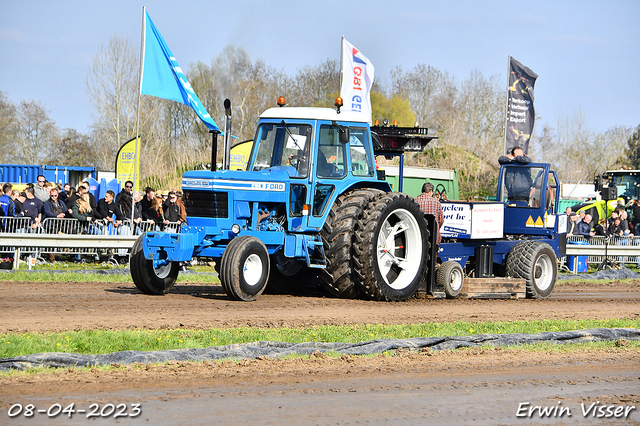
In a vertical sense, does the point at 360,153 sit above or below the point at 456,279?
above

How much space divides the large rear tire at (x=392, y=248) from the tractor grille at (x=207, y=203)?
2.02 m

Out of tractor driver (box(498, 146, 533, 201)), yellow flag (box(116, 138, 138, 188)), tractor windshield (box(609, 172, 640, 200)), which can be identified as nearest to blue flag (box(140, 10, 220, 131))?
tractor driver (box(498, 146, 533, 201))

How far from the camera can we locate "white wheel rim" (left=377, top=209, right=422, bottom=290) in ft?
39.4

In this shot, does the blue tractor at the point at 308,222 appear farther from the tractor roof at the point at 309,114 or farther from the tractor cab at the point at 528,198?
the tractor cab at the point at 528,198

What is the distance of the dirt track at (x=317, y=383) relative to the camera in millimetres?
4992

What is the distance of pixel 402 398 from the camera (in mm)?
5465

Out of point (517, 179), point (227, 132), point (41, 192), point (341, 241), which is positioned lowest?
point (341, 241)

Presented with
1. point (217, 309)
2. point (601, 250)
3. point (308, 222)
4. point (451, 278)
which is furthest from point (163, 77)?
point (601, 250)

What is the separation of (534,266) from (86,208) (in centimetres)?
985

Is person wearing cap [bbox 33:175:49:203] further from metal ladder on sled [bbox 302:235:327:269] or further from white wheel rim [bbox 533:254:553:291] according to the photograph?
white wheel rim [bbox 533:254:553:291]

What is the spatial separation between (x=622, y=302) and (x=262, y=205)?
6923 millimetres

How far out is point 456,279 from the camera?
13.0 m

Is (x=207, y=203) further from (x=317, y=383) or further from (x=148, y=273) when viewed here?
(x=317, y=383)

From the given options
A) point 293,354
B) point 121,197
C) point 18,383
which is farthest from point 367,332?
point 121,197
